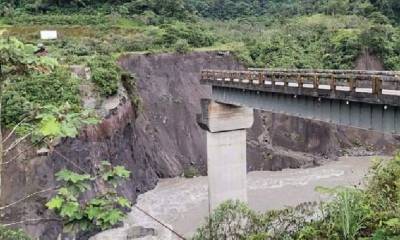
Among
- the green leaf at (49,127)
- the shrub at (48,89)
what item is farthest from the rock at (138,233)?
the green leaf at (49,127)

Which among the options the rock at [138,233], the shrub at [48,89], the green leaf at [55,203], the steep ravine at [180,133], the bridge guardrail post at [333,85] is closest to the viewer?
the green leaf at [55,203]

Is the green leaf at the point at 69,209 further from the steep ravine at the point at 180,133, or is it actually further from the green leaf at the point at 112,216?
the steep ravine at the point at 180,133

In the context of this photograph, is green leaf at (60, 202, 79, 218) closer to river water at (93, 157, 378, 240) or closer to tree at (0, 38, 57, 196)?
tree at (0, 38, 57, 196)

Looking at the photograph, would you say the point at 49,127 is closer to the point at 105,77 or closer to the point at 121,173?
the point at 121,173

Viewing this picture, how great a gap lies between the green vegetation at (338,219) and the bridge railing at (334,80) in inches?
108

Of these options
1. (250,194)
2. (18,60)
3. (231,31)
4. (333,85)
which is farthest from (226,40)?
(18,60)

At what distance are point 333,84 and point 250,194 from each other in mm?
19878

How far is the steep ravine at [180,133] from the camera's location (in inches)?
1528

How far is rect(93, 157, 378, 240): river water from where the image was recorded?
108 feet

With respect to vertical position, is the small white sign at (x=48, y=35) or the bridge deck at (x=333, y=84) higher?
the small white sign at (x=48, y=35)

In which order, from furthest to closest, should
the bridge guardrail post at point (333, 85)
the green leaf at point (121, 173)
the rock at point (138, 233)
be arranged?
1. the rock at point (138, 233)
2. the bridge guardrail post at point (333, 85)
3. the green leaf at point (121, 173)

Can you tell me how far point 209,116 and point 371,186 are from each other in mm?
15741

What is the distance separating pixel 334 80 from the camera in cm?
2050

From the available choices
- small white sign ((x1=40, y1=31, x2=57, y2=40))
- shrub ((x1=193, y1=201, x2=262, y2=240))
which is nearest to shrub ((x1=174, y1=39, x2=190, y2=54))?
small white sign ((x1=40, y1=31, x2=57, y2=40))
